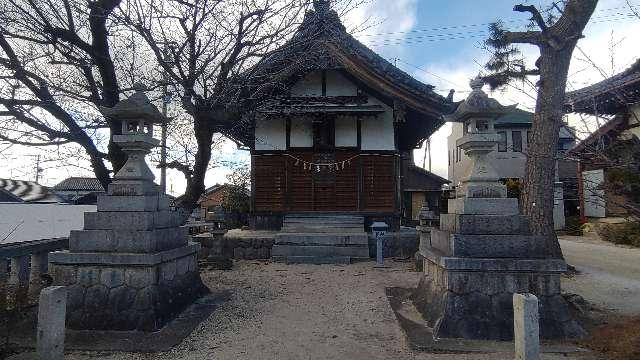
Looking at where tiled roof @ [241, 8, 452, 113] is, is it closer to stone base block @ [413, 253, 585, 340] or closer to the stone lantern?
the stone lantern

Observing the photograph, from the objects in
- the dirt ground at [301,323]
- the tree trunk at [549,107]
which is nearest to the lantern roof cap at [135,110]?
the dirt ground at [301,323]

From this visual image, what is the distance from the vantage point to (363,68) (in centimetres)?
1377

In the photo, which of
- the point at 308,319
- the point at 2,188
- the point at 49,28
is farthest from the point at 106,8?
the point at 2,188

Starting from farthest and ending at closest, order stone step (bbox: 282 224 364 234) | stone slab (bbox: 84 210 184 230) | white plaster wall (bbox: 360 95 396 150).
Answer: white plaster wall (bbox: 360 95 396 150) → stone step (bbox: 282 224 364 234) → stone slab (bbox: 84 210 184 230)

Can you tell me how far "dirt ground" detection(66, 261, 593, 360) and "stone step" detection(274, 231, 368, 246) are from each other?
258 cm

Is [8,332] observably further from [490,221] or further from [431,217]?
[431,217]

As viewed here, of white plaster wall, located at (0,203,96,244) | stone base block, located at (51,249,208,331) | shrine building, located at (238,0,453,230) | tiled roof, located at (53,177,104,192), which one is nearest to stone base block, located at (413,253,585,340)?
stone base block, located at (51,249,208,331)

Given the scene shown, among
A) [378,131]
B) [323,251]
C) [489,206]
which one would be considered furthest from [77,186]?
[489,206]

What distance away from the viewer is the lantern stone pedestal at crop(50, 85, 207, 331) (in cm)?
546

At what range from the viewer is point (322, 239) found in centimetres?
A: 1243

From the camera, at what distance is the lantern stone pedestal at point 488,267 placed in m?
5.23

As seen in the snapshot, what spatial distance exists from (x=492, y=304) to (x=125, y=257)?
16.4ft

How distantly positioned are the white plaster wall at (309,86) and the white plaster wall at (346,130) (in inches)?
54.5

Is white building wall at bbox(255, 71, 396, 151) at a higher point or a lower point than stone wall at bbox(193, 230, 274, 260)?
higher
